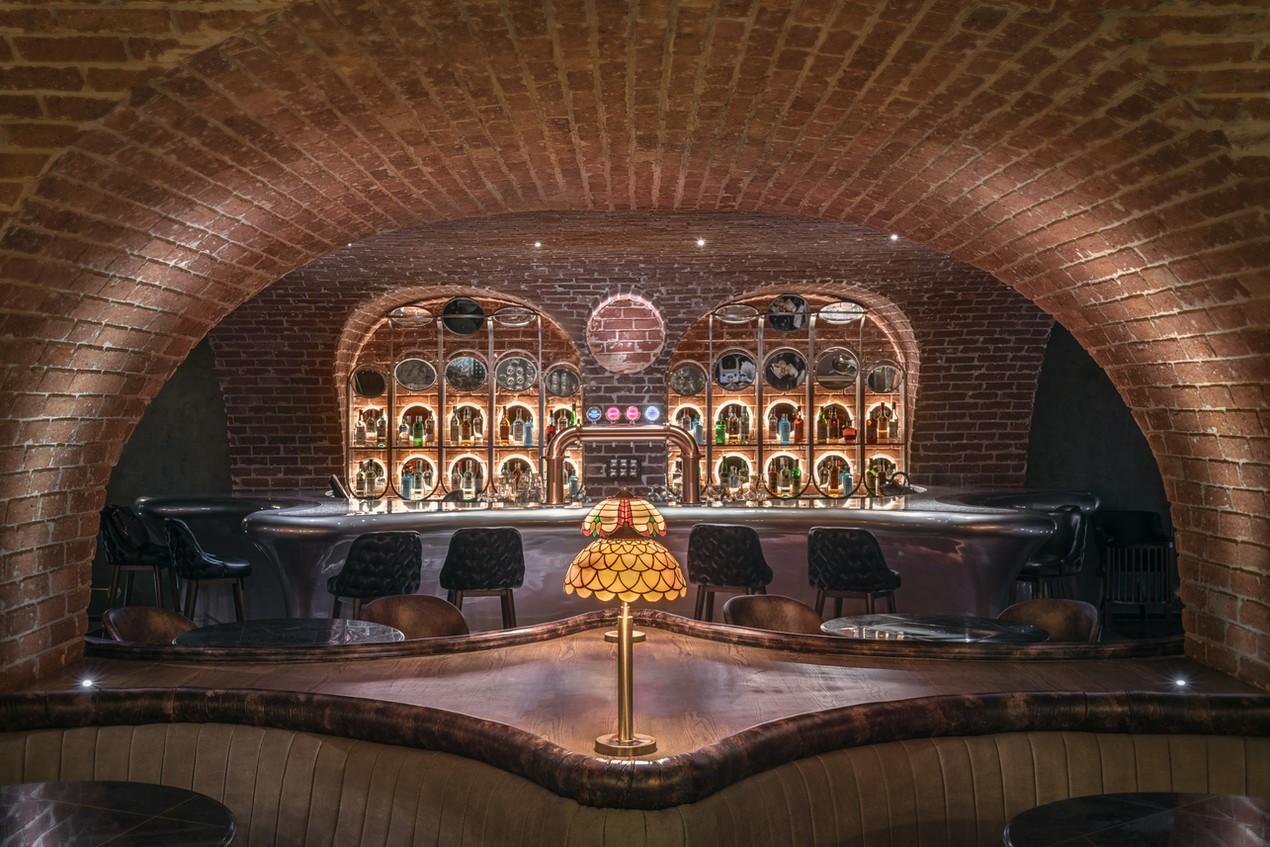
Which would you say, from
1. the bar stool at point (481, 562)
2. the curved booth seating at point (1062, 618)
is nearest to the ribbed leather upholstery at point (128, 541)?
the bar stool at point (481, 562)

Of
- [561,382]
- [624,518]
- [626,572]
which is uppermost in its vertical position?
[561,382]

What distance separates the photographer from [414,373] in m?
10.7

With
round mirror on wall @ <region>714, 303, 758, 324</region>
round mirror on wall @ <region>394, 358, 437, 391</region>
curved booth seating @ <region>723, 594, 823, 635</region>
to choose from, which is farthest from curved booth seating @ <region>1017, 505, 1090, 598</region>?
round mirror on wall @ <region>394, 358, 437, 391</region>

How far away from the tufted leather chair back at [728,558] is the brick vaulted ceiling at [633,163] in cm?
206

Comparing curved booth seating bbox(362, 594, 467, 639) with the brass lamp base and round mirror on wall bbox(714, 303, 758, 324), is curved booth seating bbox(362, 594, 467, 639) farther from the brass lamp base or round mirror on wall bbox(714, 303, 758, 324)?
A: round mirror on wall bbox(714, 303, 758, 324)

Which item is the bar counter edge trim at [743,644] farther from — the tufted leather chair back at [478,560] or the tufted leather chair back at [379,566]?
the tufted leather chair back at [478,560]

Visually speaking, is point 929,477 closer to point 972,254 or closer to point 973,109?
point 972,254

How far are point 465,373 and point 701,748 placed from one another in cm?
818

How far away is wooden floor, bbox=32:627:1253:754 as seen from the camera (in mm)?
3324

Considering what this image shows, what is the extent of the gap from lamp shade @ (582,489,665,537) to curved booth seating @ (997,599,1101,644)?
2332 millimetres

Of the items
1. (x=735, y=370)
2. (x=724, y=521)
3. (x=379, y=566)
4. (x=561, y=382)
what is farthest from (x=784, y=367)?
(x=379, y=566)

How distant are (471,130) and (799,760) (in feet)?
6.96

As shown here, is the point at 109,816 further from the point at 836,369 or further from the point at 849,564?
the point at 836,369

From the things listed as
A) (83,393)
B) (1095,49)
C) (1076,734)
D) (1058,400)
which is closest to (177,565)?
(83,393)
